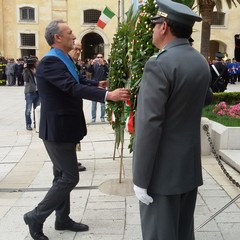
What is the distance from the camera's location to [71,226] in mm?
3859

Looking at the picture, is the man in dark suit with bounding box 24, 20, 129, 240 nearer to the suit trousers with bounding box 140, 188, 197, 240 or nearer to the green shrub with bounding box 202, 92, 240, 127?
the suit trousers with bounding box 140, 188, 197, 240

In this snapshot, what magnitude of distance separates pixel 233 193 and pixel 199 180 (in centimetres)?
264

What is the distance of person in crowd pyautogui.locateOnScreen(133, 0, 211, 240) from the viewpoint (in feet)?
7.20

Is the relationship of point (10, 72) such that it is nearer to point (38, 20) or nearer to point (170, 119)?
point (38, 20)

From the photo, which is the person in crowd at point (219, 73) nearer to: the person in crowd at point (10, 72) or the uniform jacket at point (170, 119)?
the uniform jacket at point (170, 119)

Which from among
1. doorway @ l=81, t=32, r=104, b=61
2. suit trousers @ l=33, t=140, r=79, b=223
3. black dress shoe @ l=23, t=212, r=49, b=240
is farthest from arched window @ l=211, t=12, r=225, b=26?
black dress shoe @ l=23, t=212, r=49, b=240

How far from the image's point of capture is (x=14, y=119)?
38.9 feet

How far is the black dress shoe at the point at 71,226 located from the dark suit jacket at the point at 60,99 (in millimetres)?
888

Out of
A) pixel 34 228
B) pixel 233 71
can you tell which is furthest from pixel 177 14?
pixel 233 71

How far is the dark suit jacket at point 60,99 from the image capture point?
332 centimetres

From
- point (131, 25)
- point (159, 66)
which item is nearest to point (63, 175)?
point (159, 66)

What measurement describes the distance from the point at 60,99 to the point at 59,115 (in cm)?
14

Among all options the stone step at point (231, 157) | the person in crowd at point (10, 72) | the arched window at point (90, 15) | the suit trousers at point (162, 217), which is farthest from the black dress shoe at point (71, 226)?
the arched window at point (90, 15)

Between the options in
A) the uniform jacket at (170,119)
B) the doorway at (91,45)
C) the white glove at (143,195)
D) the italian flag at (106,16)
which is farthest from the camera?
the doorway at (91,45)
